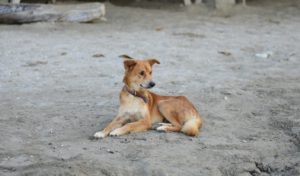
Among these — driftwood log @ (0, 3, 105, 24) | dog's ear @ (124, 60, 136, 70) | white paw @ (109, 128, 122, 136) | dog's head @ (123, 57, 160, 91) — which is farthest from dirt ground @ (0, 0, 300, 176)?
dog's ear @ (124, 60, 136, 70)

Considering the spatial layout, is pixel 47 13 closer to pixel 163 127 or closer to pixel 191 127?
pixel 163 127

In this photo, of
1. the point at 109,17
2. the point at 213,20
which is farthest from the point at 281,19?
the point at 109,17

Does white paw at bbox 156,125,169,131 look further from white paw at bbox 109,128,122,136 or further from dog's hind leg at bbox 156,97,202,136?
white paw at bbox 109,128,122,136

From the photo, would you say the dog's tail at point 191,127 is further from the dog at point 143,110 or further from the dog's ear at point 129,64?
the dog's ear at point 129,64

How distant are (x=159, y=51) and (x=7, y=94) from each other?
3.43 meters

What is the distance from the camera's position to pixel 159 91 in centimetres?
820

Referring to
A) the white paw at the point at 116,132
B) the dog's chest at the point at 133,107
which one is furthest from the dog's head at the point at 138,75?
the white paw at the point at 116,132

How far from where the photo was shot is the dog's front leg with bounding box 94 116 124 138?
6.08 m

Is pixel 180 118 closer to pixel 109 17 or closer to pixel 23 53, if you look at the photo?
pixel 23 53

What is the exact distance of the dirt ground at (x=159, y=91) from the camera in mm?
5527

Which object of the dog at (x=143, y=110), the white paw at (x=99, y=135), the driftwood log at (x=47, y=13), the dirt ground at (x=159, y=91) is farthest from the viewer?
the driftwood log at (x=47, y=13)

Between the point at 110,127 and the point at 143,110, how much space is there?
1.18 feet

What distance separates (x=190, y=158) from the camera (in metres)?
5.59

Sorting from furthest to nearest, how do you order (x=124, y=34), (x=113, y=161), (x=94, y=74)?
(x=124, y=34)
(x=94, y=74)
(x=113, y=161)
